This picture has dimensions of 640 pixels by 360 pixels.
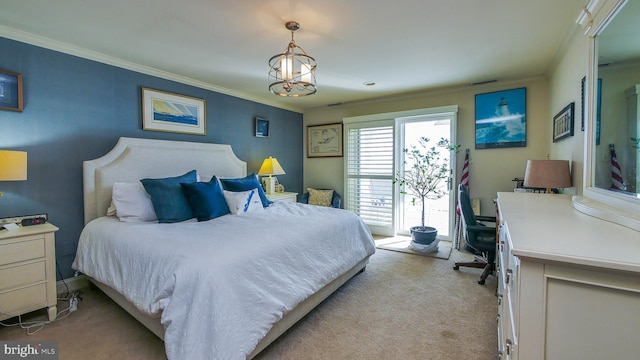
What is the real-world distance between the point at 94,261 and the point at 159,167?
1.22 metres

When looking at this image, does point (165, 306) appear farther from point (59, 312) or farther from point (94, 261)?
point (59, 312)

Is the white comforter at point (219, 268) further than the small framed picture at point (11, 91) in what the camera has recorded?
No

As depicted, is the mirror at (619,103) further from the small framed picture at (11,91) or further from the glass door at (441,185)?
the small framed picture at (11,91)

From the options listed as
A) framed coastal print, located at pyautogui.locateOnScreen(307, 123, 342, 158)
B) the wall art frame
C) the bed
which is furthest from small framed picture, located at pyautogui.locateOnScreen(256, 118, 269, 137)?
the bed

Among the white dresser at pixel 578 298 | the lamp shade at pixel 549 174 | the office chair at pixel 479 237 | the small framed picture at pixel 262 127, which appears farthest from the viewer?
the small framed picture at pixel 262 127

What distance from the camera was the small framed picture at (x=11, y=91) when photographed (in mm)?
2277

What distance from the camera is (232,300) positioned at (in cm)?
148

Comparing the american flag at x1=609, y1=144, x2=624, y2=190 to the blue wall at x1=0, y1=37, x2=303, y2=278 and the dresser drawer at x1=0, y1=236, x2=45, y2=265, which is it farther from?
the blue wall at x1=0, y1=37, x2=303, y2=278

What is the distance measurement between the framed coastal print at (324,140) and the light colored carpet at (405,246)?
1.83m

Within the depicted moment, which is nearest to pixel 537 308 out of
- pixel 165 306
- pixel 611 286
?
pixel 611 286

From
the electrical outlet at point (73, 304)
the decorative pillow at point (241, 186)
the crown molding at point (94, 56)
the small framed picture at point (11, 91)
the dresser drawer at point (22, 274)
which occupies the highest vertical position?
the crown molding at point (94, 56)

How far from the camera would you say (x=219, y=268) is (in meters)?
1.52

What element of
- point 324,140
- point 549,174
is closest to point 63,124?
point 324,140

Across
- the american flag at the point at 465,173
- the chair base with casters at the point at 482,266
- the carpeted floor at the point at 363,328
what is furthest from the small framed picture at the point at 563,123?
the carpeted floor at the point at 363,328
